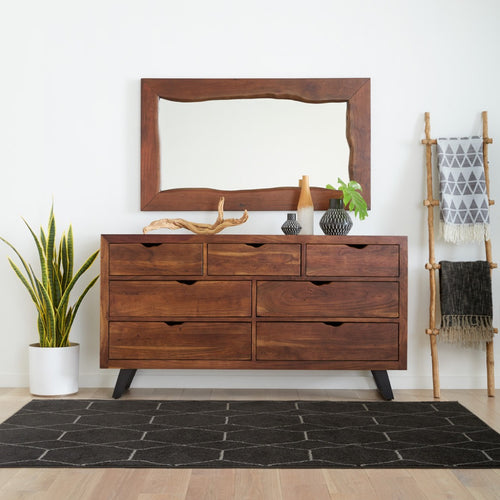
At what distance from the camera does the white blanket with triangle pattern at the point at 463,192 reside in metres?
3.31

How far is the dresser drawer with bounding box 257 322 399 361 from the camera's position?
3.04m

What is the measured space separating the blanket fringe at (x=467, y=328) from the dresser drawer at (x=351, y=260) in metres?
0.48

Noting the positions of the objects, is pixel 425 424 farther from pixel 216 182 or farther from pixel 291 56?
pixel 291 56

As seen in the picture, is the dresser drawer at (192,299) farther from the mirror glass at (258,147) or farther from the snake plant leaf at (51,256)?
the mirror glass at (258,147)

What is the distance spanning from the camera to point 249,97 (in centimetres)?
344

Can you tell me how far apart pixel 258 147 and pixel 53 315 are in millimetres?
1322

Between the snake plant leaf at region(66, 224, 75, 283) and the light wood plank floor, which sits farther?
the snake plant leaf at region(66, 224, 75, 283)

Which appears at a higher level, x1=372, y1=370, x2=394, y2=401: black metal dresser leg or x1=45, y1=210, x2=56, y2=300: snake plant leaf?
x1=45, y1=210, x2=56, y2=300: snake plant leaf

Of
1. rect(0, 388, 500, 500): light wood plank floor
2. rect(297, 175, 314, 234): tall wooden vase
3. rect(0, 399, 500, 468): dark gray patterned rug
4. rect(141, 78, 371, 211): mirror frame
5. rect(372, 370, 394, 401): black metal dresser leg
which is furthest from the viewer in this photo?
rect(141, 78, 371, 211): mirror frame

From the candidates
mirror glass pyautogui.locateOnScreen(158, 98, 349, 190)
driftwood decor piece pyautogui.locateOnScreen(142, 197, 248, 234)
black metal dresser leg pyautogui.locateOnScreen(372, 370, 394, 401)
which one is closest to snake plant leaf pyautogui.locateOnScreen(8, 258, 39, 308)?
driftwood decor piece pyautogui.locateOnScreen(142, 197, 248, 234)

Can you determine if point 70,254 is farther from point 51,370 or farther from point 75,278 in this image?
point 51,370

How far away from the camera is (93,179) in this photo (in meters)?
3.46

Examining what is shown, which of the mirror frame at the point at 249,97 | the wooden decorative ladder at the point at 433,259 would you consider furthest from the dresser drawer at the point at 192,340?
the wooden decorative ladder at the point at 433,259

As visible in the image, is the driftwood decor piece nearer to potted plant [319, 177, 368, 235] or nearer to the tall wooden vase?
the tall wooden vase
